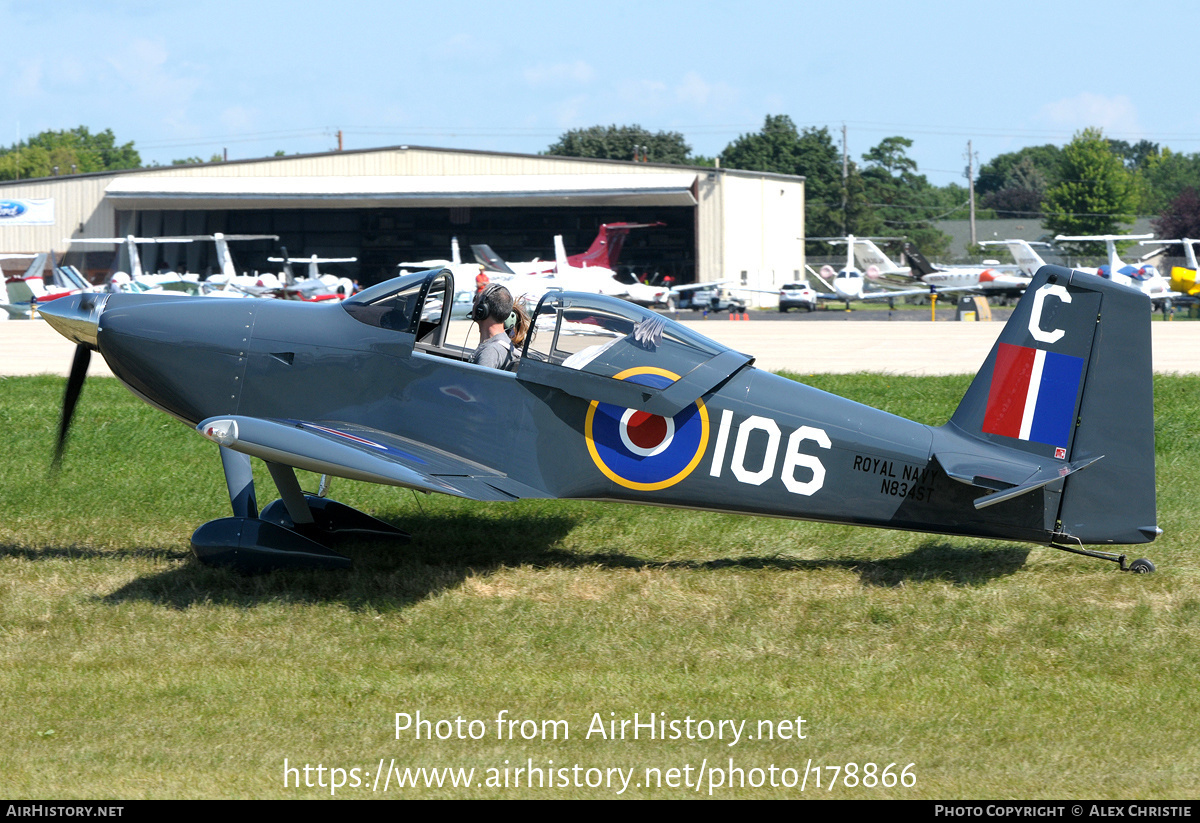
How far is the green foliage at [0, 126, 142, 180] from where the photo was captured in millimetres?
123250

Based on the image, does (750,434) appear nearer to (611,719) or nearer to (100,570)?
(611,719)

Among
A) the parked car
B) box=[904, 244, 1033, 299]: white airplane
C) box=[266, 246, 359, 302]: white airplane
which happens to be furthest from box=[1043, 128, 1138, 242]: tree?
box=[266, 246, 359, 302]: white airplane

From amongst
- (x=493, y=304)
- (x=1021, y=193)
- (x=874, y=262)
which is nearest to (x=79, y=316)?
(x=493, y=304)

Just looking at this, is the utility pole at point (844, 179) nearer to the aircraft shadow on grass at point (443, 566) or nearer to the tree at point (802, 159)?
the tree at point (802, 159)

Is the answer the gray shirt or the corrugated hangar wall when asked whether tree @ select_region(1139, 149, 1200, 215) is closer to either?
the corrugated hangar wall

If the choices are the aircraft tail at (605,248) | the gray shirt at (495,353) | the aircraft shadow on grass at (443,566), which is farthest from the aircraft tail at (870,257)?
the gray shirt at (495,353)

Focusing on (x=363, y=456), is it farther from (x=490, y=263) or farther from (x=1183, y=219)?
(x=1183, y=219)

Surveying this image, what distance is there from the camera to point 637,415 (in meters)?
6.51

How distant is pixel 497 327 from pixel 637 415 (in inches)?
43.0

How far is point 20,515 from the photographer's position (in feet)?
27.2

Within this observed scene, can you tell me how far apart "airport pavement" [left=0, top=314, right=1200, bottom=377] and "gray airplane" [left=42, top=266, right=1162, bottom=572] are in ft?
23.4

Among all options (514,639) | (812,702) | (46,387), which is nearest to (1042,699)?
(812,702)

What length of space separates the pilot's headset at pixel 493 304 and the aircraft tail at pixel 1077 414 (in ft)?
9.19
